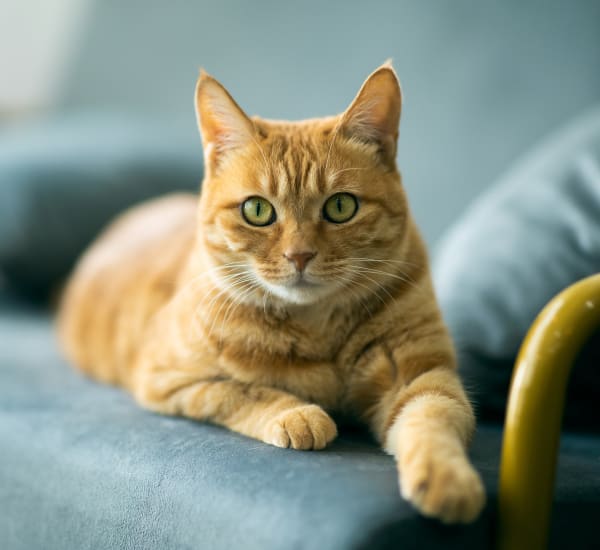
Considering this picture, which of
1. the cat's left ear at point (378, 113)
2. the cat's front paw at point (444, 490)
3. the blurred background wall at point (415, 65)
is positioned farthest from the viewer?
the blurred background wall at point (415, 65)

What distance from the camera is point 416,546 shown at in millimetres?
1012

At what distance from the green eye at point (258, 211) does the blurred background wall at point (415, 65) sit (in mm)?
964

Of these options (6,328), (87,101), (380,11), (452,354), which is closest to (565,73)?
(380,11)

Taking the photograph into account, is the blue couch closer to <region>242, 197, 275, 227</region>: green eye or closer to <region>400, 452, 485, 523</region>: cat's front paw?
<region>400, 452, 485, 523</region>: cat's front paw

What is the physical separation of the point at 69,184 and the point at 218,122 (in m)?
1.24

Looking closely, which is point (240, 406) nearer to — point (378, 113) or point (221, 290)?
point (221, 290)

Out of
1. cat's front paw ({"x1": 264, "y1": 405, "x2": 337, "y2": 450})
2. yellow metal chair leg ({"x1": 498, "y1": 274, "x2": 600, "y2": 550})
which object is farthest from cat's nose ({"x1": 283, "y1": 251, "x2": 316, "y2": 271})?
yellow metal chair leg ({"x1": 498, "y1": 274, "x2": 600, "y2": 550})

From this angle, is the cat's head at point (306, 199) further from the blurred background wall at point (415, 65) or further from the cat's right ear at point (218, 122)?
the blurred background wall at point (415, 65)

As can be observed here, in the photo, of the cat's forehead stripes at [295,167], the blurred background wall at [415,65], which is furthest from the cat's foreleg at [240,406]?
the blurred background wall at [415,65]

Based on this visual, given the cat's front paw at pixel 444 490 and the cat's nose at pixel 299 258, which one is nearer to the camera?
the cat's front paw at pixel 444 490

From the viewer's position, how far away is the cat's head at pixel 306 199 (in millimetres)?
1343

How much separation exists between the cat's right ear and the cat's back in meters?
0.43

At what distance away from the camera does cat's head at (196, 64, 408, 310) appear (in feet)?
4.41

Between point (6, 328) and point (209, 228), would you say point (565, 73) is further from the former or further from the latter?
point (6, 328)
